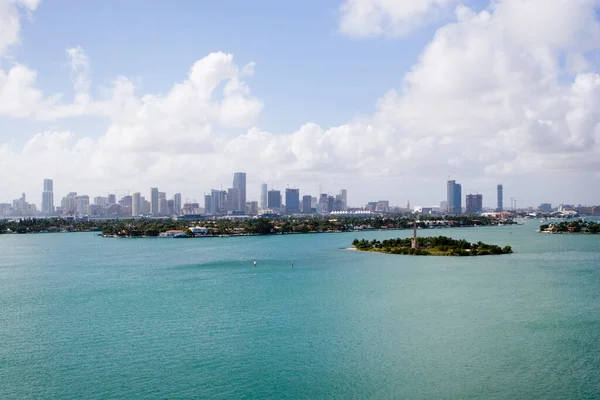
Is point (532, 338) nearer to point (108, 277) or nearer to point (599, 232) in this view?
point (108, 277)

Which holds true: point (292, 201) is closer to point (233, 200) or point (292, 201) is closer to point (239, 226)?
point (233, 200)

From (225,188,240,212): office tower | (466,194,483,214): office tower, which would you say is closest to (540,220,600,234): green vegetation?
(466,194,483,214): office tower

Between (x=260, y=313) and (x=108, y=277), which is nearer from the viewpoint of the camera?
(x=260, y=313)

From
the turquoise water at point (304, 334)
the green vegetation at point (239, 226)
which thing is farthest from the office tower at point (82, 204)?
the turquoise water at point (304, 334)

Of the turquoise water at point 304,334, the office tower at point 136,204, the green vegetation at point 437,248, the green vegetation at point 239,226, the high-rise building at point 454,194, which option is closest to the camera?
the turquoise water at point 304,334

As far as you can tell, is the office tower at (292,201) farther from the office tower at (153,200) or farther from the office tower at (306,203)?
the office tower at (153,200)

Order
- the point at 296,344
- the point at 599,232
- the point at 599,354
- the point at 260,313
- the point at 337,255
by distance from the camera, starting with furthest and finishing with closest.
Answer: the point at 599,232
the point at 337,255
the point at 260,313
the point at 296,344
the point at 599,354

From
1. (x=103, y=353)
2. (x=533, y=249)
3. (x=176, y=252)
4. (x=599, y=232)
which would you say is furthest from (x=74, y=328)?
(x=599, y=232)
